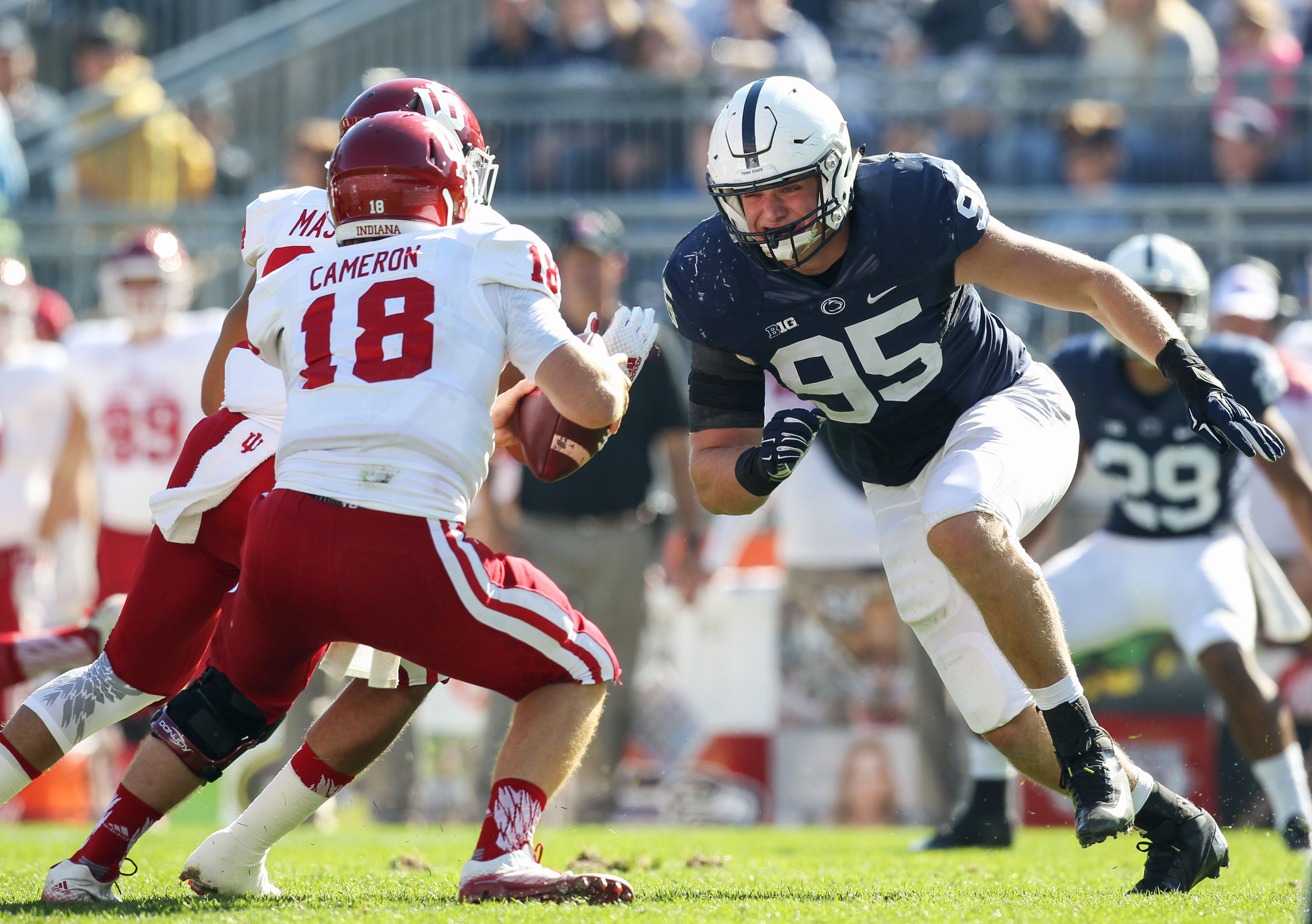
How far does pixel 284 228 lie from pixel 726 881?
1993 mm

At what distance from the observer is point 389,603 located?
3.30m

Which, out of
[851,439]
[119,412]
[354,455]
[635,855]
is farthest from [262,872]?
[119,412]

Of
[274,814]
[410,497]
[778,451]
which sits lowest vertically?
[274,814]

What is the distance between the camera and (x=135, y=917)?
10.5 feet

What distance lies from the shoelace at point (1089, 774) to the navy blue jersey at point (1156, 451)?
7.95ft

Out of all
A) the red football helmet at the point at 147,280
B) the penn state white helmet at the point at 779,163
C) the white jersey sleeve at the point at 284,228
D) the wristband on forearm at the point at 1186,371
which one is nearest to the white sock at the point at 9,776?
the white jersey sleeve at the point at 284,228

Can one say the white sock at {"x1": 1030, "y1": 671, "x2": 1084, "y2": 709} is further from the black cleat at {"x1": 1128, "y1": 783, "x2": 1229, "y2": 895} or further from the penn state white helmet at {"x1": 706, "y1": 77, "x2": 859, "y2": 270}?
the penn state white helmet at {"x1": 706, "y1": 77, "x2": 859, "y2": 270}

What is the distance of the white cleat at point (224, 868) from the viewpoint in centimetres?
373

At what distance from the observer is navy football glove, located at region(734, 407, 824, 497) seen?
3.68 m

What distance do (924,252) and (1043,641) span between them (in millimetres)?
967

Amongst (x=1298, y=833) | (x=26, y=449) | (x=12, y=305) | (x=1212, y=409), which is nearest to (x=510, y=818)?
(x=1212, y=409)

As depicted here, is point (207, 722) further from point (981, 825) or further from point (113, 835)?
point (981, 825)

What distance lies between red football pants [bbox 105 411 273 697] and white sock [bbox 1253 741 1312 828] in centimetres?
350

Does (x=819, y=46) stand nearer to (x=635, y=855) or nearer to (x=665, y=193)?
(x=665, y=193)
